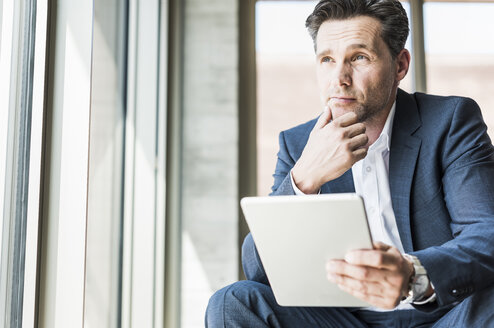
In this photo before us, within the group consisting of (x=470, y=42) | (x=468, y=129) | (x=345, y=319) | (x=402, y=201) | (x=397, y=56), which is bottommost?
(x=345, y=319)

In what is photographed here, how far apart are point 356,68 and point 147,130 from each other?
3.87ft

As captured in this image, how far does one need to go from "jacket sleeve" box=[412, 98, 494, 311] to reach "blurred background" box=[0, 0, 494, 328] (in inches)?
34.2

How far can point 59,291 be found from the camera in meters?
1.31

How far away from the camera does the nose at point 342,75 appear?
64.9 inches

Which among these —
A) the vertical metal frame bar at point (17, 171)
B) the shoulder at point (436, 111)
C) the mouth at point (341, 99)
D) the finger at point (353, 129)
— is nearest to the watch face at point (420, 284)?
the finger at point (353, 129)

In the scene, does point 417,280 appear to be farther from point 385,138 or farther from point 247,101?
→ point 247,101

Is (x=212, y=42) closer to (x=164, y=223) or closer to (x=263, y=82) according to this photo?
(x=263, y=82)

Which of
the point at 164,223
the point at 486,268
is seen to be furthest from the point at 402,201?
the point at 164,223

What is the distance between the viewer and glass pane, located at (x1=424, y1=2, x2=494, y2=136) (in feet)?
11.1

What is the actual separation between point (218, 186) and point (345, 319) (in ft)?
5.38

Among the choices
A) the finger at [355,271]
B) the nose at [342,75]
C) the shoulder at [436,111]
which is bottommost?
the finger at [355,271]

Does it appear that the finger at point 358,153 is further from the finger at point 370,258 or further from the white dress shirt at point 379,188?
the finger at point 370,258

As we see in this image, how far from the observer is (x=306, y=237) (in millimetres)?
1090

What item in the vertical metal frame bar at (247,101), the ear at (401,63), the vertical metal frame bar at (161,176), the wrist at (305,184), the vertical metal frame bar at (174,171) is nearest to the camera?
the wrist at (305,184)
